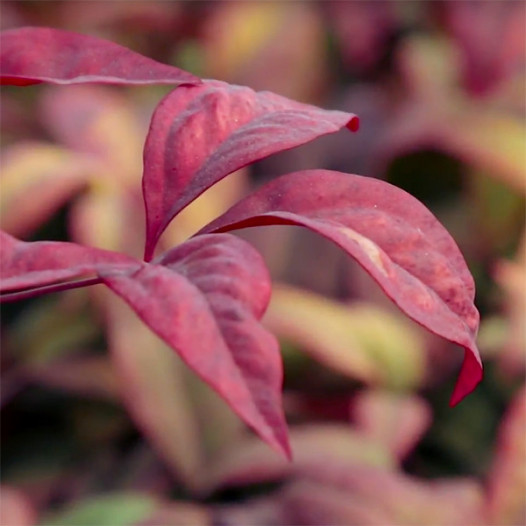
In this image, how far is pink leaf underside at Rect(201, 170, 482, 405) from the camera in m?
0.26

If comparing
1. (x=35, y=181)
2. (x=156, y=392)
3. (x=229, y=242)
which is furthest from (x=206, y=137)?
(x=35, y=181)

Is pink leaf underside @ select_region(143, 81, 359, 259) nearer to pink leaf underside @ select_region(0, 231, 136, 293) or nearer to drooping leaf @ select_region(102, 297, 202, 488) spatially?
pink leaf underside @ select_region(0, 231, 136, 293)

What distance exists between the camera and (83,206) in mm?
968

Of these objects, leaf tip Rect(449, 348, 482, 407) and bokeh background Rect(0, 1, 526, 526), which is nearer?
leaf tip Rect(449, 348, 482, 407)

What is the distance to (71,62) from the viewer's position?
342 mm

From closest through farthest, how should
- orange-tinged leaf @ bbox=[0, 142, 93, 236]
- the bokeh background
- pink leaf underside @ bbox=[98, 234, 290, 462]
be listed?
pink leaf underside @ bbox=[98, 234, 290, 462], the bokeh background, orange-tinged leaf @ bbox=[0, 142, 93, 236]

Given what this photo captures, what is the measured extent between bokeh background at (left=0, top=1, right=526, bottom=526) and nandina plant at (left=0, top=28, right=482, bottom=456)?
0.43 metres

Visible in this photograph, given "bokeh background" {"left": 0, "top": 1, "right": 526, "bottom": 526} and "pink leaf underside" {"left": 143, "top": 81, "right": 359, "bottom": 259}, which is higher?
"pink leaf underside" {"left": 143, "top": 81, "right": 359, "bottom": 259}

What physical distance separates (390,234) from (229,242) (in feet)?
0.16

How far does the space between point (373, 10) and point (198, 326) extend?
3.87 ft

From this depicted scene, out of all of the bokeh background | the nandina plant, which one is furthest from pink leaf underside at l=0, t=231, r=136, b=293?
the bokeh background

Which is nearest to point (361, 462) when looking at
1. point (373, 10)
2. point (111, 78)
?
point (111, 78)

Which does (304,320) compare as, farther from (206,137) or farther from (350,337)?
(206,137)

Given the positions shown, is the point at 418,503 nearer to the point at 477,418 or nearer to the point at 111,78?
the point at 477,418
